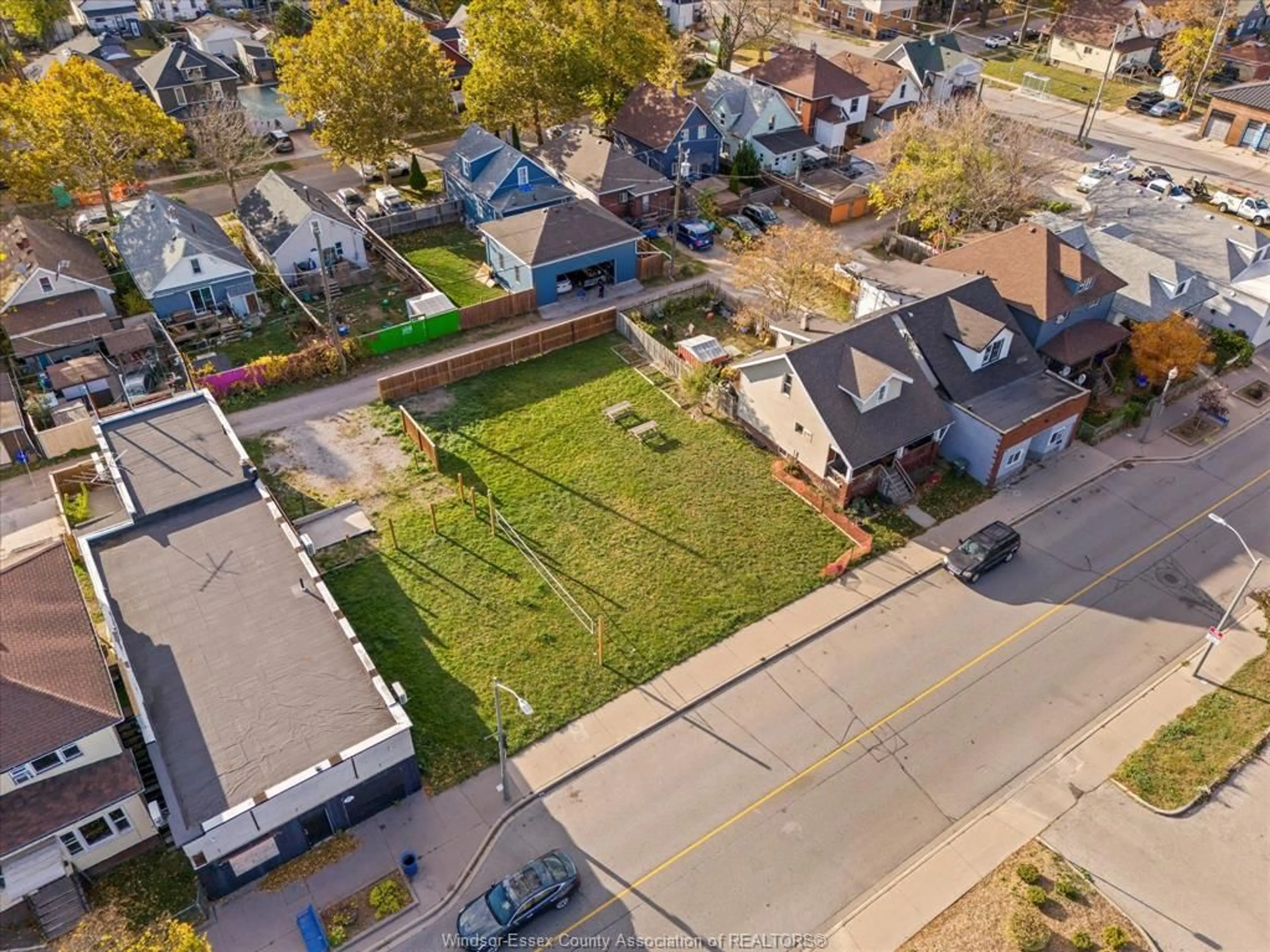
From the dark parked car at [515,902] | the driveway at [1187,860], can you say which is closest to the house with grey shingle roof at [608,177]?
the dark parked car at [515,902]

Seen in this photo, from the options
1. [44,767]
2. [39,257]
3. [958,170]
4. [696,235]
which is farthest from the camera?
[696,235]

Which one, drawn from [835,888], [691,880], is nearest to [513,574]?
[691,880]

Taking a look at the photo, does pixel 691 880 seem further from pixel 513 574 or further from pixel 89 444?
pixel 89 444

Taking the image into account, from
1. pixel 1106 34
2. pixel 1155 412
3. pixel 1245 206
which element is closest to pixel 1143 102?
pixel 1106 34

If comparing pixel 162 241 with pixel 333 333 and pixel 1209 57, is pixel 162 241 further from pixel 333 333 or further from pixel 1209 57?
pixel 1209 57

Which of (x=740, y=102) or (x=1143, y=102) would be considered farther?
(x=1143, y=102)

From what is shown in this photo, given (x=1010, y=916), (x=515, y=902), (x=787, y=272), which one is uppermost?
(x=787, y=272)

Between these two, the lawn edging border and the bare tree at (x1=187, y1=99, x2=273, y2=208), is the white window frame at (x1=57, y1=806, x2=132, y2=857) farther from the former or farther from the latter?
the bare tree at (x1=187, y1=99, x2=273, y2=208)

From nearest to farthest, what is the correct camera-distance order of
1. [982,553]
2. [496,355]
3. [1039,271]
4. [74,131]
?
[982,553]
[1039,271]
[496,355]
[74,131]

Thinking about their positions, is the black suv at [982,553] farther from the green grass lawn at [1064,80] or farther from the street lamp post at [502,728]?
the green grass lawn at [1064,80]
